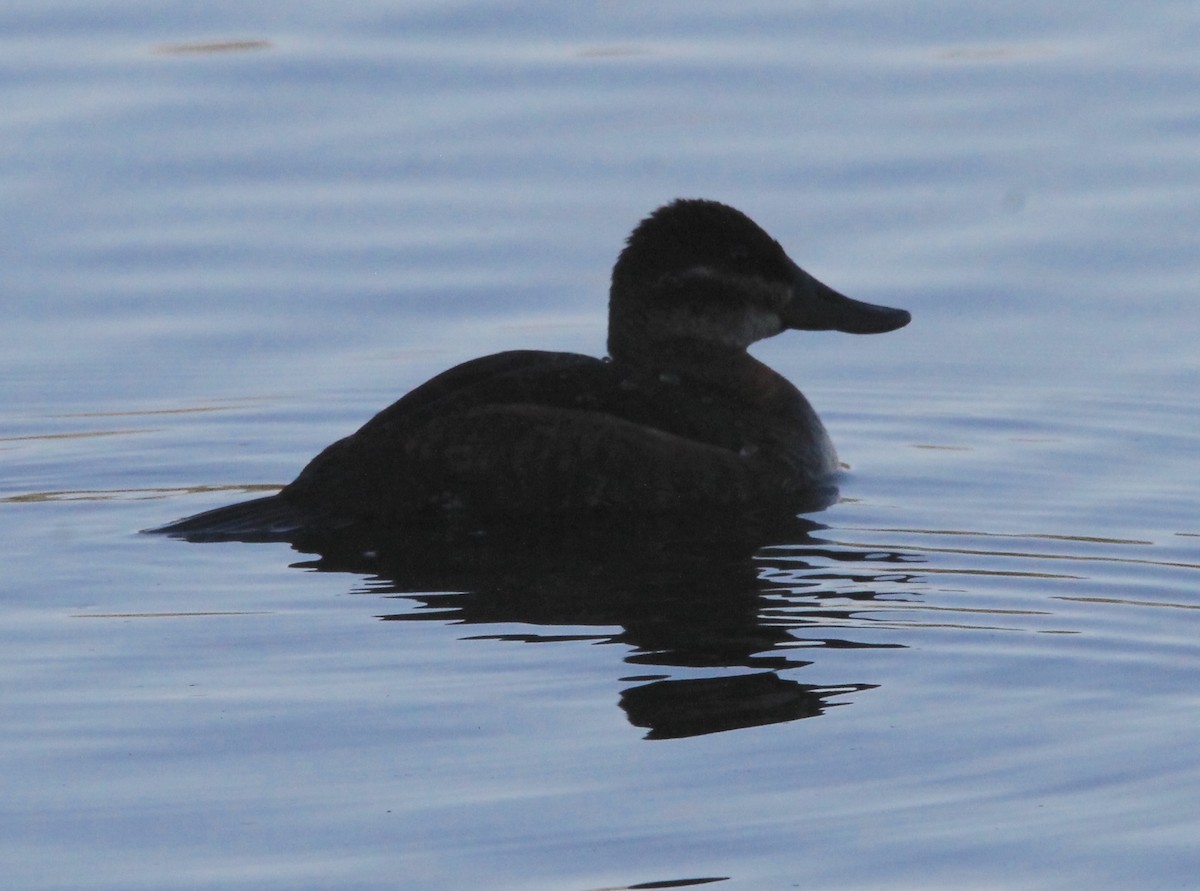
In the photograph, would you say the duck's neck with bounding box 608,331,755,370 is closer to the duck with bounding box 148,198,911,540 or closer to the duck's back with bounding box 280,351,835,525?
the duck with bounding box 148,198,911,540

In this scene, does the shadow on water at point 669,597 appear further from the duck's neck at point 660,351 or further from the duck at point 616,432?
the duck's neck at point 660,351

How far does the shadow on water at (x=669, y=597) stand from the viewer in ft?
19.2

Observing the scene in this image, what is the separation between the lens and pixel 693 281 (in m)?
8.30

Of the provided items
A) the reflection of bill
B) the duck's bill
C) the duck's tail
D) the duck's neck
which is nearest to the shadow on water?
the reflection of bill

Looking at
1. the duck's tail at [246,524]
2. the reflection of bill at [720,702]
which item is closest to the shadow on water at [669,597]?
the reflection of bill at [720,702]

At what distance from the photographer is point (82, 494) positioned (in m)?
8.14

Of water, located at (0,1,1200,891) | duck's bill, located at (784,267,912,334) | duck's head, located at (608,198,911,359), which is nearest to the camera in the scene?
water, located at (0,1,1200,891)

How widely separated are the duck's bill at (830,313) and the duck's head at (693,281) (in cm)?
13

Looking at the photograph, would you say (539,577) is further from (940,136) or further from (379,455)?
(940,136)

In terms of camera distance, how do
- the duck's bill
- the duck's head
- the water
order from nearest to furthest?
the water, the duck's head, the duck's bill

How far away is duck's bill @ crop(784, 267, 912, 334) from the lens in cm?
868

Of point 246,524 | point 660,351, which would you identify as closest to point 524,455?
point 246,524

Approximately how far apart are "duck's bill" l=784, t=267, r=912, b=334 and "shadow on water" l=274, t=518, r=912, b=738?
123 centimetres

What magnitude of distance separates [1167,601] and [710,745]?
5.87 ft
